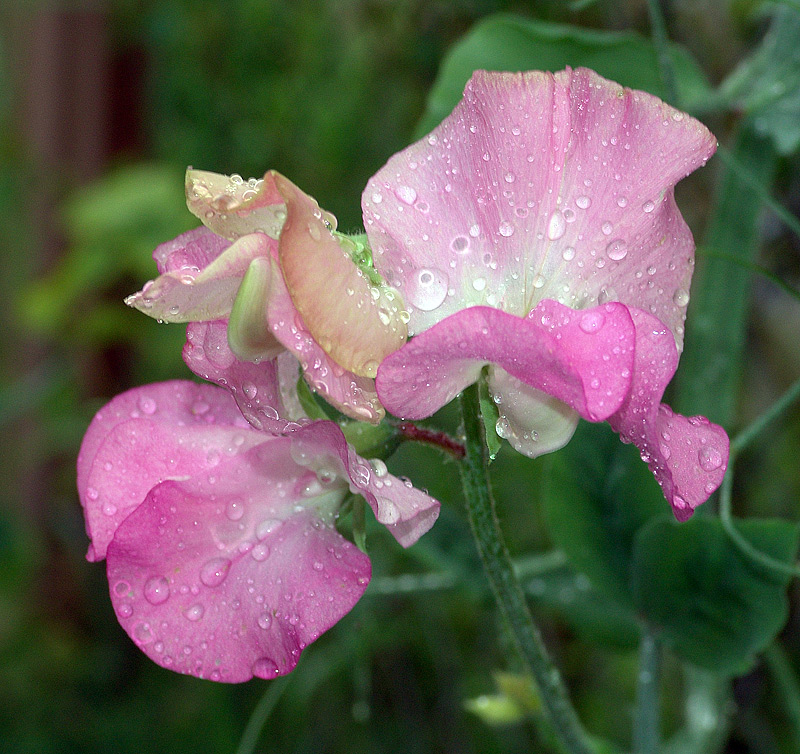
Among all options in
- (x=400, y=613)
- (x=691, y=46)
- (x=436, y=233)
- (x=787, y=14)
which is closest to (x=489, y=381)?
(x=436, y=233)

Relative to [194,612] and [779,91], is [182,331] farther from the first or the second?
[194,612]

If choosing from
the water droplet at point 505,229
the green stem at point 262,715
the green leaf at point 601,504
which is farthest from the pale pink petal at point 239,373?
the green stem at point 262,715

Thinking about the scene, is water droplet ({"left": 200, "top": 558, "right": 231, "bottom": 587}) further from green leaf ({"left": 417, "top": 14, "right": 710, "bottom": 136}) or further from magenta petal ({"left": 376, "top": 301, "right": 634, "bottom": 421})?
green leaf ({"left": 417, "top": 14, "right": 710, "bottom": 136})

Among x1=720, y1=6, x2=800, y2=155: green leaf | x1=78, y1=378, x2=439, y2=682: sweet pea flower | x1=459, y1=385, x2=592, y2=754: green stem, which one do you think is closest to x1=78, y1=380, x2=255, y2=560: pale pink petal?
x1=78, y1=378, x2=439, y2=682: sweet pea flower

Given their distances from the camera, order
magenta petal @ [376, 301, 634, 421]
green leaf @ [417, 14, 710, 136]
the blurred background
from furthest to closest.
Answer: the blurred background
green leaf @ [417, 14, 710, 136]
magenta petal @ [376, 301, 634, 421]

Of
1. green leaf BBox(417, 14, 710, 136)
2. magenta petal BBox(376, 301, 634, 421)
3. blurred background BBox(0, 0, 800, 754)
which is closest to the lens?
magenta petal BBox(376, 301, 634, 421)

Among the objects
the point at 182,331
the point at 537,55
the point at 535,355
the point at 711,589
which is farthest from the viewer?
the point at 182,331

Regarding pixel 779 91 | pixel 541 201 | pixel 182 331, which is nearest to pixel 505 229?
pixel 541 201
